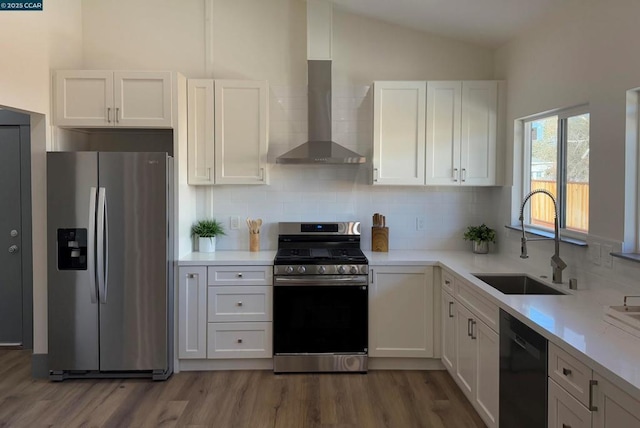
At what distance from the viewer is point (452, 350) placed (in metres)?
3.59

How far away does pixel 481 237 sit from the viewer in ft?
14.1

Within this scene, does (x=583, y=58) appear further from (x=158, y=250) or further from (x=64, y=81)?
(x=64, y=81)

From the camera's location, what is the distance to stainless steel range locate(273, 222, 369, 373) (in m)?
3.87

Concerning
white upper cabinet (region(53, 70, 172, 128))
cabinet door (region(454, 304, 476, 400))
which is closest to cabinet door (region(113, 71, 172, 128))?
white upper cabinet (region(53, 70, 172, 128))

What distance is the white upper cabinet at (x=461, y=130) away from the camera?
4129mm

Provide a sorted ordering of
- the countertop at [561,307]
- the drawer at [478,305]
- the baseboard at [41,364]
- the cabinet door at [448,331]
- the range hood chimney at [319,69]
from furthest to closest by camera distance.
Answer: the range hood chimney at [319,69]
the baseboard at [41,364]
the cabinet door at [448,331]
the drawer at [478,305]
the countertop at [561,307]

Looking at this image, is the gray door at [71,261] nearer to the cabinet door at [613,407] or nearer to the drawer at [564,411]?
the drawer at [564,411]

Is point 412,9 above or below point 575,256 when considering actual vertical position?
above

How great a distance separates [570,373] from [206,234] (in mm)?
3092

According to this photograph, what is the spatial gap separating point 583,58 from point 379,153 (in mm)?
1645

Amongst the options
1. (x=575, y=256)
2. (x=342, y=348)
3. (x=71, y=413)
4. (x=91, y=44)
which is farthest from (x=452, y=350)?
(x=91, y=44)

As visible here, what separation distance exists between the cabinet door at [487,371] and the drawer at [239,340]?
162 cm

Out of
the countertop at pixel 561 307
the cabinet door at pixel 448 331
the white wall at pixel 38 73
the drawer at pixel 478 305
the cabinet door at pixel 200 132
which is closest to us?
the countertop at pixel 561 307

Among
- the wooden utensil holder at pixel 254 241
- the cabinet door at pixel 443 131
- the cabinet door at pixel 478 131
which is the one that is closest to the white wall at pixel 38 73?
the wooden utensil holder at pixel 254 241
